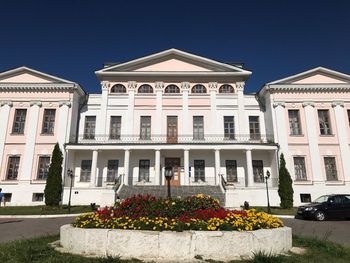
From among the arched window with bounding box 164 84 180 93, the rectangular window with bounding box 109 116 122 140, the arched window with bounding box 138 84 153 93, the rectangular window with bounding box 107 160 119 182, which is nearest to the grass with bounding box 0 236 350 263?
the rectangular window with bounding box 107 160 119 182

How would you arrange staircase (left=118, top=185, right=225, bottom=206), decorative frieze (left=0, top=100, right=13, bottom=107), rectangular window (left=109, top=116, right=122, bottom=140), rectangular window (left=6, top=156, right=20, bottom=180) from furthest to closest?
1. rectangular window (left=109, top=116, right=122, bottom=140)
2. decorative frieze (left=0, top=100, right=13, bottom=107)
3. rectangular window (left=6, top=156, right=20, bottom=180)
4. staircase (left=118, top=185, right=225, bottom=206)

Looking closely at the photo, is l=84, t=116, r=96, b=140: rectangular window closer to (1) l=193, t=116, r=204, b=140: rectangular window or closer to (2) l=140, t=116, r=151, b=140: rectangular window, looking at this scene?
(2) l=140, t=116, r=151, b=140: rectangular window

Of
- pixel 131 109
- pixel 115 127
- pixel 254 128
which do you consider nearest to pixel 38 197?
pixel 115 127

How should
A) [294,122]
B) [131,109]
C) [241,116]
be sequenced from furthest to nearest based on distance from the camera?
[131,109] → [241,116] → [294,122]

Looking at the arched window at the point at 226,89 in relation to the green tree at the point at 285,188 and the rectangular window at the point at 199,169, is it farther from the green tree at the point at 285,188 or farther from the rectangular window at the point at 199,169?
the green tree at the point at 285,188

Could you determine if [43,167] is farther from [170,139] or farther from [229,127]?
[229,127]

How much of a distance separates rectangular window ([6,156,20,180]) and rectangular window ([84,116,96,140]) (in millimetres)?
5893

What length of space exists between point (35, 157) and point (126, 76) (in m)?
10.6

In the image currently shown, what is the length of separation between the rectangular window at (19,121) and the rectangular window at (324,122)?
86.0 feet

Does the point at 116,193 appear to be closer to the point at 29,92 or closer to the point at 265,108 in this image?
the point at 29,92

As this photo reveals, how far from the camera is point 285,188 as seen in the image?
2053 centimetres

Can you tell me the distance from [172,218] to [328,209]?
11484 millimetres

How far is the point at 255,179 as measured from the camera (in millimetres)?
23125

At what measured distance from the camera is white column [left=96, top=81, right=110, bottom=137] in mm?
23823
